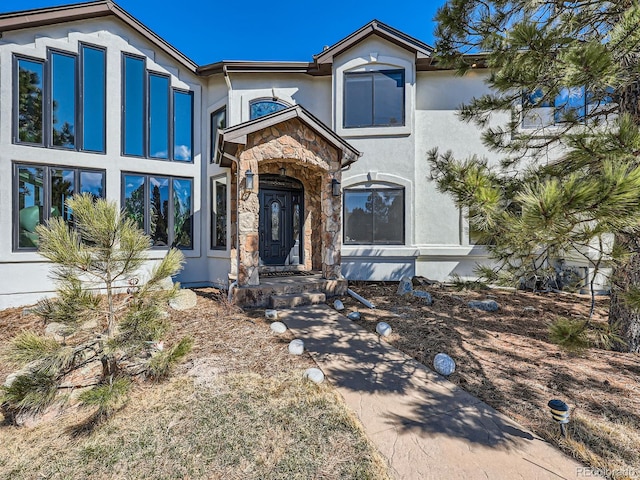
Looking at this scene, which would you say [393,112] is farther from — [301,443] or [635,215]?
[301,443]

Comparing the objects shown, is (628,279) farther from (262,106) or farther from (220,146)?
(262,106)

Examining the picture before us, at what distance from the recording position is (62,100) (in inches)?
300

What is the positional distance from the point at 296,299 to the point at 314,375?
2946 mm

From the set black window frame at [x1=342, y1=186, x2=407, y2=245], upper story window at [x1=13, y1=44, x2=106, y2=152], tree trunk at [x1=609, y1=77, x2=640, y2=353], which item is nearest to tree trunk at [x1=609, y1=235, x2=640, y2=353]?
tree trunk at [x1=609, y1=77, x2=640, y2=353]

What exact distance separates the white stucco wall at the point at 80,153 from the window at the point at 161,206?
0.61 feet

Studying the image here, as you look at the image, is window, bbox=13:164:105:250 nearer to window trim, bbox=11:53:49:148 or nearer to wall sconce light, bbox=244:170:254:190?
window trim, bbox=11:53:49:148

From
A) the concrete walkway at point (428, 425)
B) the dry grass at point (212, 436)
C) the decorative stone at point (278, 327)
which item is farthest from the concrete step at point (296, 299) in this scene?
the dry grass at point (212, 436)

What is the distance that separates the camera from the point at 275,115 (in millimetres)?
6539

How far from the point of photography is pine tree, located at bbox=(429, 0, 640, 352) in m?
2.11

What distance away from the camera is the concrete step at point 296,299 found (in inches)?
253

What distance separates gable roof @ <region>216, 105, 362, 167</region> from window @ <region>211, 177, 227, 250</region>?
4.88ft

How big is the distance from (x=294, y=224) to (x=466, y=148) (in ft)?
19.9

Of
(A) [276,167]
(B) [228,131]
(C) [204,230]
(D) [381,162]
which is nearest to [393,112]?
(D) [381,162]

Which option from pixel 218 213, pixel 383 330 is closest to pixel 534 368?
pixel 383 330
